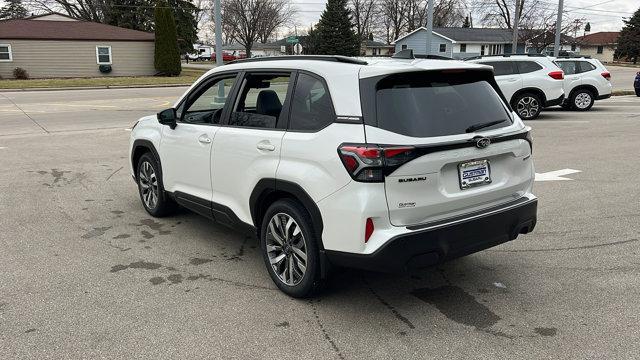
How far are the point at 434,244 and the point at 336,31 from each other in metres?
59.0

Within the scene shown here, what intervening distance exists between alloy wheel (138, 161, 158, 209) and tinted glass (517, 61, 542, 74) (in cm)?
1235

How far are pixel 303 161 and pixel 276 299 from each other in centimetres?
109

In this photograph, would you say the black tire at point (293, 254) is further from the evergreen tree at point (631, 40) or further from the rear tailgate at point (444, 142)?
the evergreen tree at point (631, 40)

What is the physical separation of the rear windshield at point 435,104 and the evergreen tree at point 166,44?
34668 mm

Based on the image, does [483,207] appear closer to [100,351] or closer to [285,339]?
[285,339]

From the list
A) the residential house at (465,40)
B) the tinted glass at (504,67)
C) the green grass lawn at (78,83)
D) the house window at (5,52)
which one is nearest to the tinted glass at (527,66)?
the tinted glass at (504,67)

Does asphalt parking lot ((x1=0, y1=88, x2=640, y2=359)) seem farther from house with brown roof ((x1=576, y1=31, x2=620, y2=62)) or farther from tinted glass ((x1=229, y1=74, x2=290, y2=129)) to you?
house with brown roof ((x1=576, y1=31, x2=620, y2=62))

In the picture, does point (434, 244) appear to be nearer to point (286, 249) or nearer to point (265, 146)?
point (286, 249)

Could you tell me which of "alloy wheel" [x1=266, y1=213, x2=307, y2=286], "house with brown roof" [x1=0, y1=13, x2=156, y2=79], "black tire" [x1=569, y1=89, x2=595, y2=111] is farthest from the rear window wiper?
"house with brown roof" [x1=0, y1=13, x2=156, y2=79]

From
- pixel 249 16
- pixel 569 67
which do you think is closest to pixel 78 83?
pixel 569 67

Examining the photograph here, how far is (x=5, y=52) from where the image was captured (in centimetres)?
3319

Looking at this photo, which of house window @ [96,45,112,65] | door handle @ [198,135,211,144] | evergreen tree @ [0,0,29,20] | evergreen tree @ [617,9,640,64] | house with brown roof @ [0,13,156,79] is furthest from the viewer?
evergreen tree @ [617,9,640,64]

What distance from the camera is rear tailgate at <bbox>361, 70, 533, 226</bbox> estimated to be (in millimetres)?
3363

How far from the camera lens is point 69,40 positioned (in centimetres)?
3494
